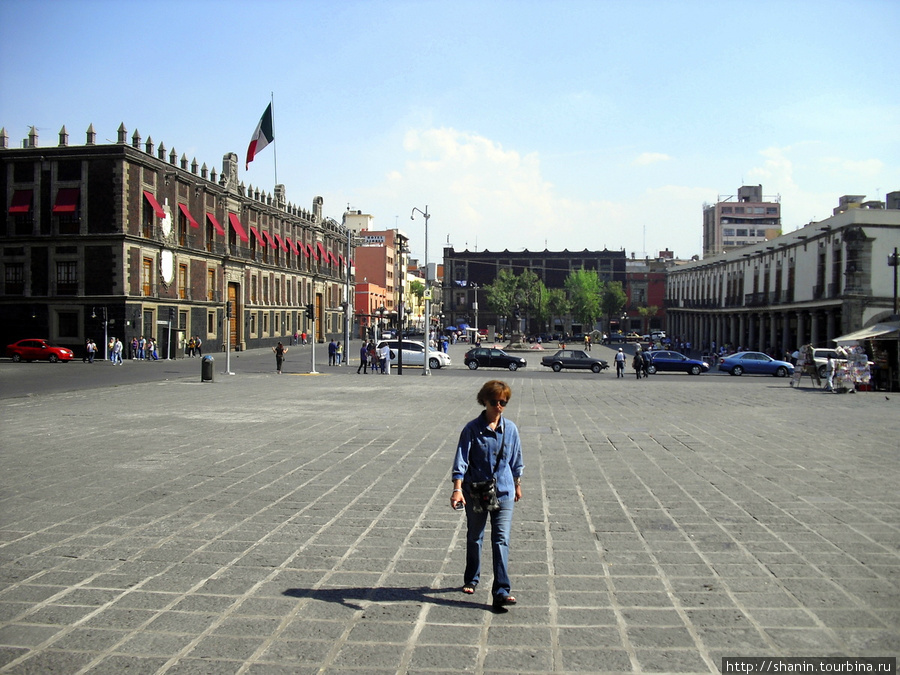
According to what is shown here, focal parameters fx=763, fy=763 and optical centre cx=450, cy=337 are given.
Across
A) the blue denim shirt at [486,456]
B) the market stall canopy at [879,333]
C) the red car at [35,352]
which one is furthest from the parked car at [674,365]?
the blue denim shirt at [486,456]

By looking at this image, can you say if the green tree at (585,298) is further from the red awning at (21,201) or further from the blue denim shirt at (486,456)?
the blue denim shirt at (486,456)

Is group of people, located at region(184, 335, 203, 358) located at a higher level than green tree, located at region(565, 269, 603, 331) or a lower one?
lower

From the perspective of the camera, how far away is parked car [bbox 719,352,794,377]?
41.4m

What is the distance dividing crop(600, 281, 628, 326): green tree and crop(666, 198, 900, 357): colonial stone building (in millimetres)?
24130

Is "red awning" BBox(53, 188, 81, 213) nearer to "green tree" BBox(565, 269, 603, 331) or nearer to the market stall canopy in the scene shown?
the market stall canopy

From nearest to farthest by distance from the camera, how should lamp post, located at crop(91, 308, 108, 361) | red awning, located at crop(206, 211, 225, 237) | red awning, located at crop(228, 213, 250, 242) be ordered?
lamp post, located at crop(91, 308, 108, 361)
red awning, located at crop(206, 211, 225, 237)
red awning, located at crop(228, 213, 250, 242)

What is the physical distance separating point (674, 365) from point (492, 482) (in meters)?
40.2

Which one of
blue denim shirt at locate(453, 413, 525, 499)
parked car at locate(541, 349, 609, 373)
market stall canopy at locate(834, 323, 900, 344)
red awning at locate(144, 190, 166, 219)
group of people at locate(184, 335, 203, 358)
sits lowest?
parked car at locate(541, 349, 609, 373)

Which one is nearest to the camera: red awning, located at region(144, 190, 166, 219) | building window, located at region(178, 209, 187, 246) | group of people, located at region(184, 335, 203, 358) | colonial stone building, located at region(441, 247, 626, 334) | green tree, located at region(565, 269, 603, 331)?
red awning, located at region(144, 190, 166, 219)

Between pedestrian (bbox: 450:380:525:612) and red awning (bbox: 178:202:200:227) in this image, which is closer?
pedestrian (bbox: 450:380:525:612)

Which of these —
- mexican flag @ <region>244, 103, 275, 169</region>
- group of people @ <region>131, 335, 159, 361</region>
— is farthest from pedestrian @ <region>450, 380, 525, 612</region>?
group of people @ <region>131, 335, 159, 361</region>

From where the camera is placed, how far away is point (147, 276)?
154ft

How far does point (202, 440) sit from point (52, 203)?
3780cm

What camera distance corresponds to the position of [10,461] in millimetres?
11070
